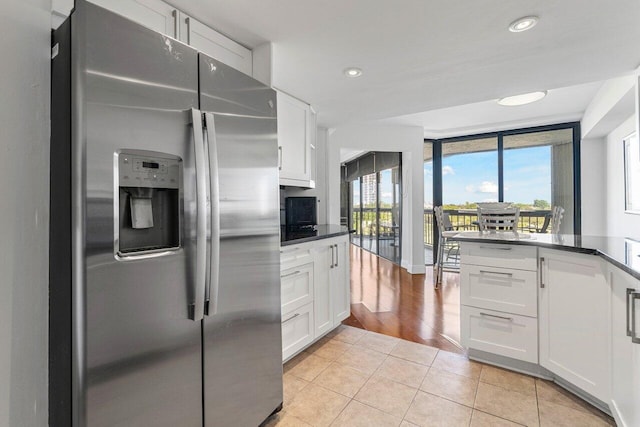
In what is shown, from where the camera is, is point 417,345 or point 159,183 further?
point 417,345

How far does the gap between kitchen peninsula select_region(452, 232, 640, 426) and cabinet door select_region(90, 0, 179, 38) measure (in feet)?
7.62

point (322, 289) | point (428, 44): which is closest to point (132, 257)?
point (322, 289)

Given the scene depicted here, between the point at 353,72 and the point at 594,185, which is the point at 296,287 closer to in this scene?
the point at 353,72

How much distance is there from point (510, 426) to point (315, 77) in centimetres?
266

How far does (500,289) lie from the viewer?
214cm

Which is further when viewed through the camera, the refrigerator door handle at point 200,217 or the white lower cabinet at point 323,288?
the white lower cabinet at point 323,288

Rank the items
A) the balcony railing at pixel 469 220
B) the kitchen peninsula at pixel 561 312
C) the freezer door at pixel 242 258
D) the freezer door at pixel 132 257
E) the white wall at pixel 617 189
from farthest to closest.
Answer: the balcony railing at pixel 469 220 → the white wall at pixel 617 189 → the kitchen peninsula at pixel 561 312 → the freezer door at pixel 242 258 → the freezer door at pixel 132 257

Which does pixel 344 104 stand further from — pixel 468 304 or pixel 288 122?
pixel 468 304

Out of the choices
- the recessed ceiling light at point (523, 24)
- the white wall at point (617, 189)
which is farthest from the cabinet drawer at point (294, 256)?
the white wall at point (617, 189)

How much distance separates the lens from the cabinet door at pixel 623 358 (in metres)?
1.28

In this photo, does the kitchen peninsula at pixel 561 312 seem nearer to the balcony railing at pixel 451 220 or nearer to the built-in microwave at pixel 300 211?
the built-in microwave at pixel 300 211

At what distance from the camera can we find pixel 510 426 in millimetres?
1595

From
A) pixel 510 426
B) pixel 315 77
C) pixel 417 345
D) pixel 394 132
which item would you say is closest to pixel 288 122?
pixel 315 77

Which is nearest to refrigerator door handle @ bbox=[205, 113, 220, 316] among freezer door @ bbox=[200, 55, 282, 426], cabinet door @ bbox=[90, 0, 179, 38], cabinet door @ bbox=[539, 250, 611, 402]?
freezer door @ bbox=[200, 55, 282, 426]
